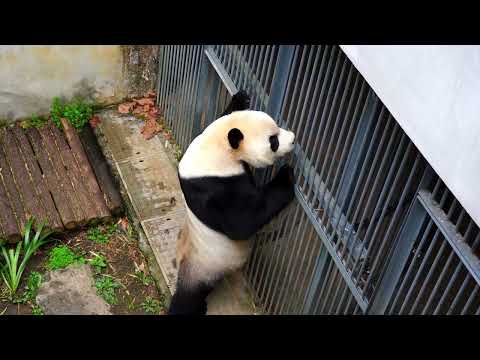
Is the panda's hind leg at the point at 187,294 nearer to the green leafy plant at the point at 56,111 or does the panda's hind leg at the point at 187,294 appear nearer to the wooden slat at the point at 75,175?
the wooden slat at the point at 75,175

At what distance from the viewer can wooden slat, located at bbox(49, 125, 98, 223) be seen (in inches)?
228

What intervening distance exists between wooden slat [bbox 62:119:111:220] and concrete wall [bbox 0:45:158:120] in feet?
1.32

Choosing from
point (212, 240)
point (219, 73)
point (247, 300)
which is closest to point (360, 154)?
point (212, 240)

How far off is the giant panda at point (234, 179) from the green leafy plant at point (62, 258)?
5.21 ft

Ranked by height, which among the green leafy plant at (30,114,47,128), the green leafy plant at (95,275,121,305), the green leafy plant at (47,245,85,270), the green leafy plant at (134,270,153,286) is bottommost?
the green leafy plant at (95,275,121,305)

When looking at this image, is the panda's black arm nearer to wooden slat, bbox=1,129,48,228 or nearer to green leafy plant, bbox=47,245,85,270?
green leafy plant, bbox=47,245,85,270

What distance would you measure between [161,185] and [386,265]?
331 cm

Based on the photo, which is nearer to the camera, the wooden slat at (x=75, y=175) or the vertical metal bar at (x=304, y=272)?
the vertical metal bar at (x=304, y=272)

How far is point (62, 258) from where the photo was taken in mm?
5551

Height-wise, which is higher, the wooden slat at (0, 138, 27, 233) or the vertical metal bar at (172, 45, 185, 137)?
the vertical metal bar at (172, 45, 185, 137)

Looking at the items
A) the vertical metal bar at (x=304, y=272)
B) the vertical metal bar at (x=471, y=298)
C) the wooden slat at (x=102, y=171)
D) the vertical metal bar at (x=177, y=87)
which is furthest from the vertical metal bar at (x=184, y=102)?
the vertical metal bar at (x=471, y=298)

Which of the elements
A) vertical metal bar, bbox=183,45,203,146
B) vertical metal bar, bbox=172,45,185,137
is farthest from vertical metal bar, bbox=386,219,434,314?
vertical metal bar, bbox=172,45,185,137

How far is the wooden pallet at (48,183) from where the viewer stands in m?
5.69
